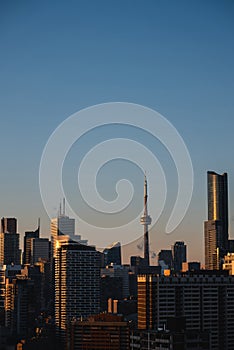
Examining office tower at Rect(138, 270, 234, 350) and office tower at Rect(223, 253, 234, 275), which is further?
office tower at Rect(223, 253, 234, 275)

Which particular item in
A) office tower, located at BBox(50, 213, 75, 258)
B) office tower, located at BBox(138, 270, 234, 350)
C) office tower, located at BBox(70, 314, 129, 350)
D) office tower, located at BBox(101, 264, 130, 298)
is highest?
office tower, located at BBox(50, 213, 75, 258)

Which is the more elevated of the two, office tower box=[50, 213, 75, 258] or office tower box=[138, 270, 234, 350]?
office tower box=[50, 213, 75, 258]

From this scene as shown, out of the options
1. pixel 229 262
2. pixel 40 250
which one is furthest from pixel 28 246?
pixel 229 262

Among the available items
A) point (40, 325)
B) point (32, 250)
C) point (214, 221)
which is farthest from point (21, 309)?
point (214, 221)

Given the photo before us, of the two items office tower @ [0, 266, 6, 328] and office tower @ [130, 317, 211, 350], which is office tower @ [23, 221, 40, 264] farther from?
office tower @ [130, 317, 211, 350]

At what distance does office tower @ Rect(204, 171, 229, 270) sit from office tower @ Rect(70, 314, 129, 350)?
2.28 metres

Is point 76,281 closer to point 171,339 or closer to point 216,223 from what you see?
point 216,223

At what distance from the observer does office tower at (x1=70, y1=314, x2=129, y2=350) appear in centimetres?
754

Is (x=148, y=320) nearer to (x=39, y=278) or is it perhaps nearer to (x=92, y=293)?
(x=92, y=293)

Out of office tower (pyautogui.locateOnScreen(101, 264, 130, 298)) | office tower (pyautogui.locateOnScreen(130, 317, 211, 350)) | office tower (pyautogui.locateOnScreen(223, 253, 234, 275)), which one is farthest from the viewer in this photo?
office tower (pyautogui.locateOnScreen(101, 264, 130, 298))

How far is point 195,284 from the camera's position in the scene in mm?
7910

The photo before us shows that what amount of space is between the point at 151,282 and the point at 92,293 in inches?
119

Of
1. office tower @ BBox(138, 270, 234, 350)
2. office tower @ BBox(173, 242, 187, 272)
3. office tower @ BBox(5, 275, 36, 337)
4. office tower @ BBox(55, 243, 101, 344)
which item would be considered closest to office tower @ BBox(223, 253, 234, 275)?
office tower @ BBox(173, 242, 187, 272)

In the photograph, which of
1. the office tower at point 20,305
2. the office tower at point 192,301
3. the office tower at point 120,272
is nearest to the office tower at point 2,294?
the office tower at point 20,305
